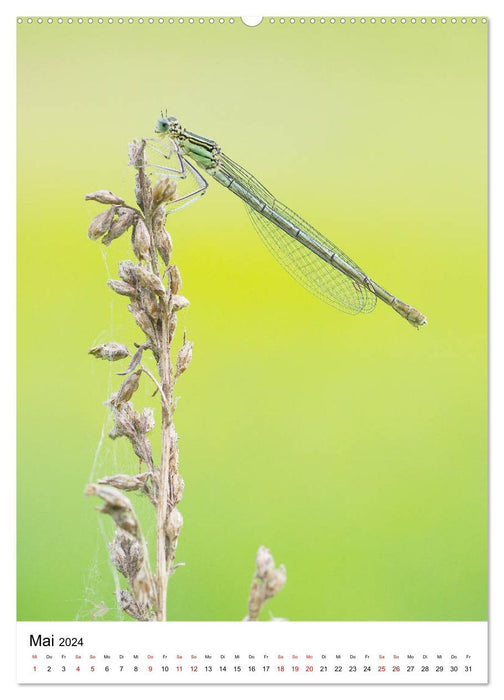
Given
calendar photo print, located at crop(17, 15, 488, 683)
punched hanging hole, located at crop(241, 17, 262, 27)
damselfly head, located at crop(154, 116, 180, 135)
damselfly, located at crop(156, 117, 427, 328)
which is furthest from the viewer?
damselfly, located at crop(156, 117, 427, 328)

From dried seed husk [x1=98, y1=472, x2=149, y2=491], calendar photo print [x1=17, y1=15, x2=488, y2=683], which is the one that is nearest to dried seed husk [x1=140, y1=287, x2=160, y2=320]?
dried seed husk [x1=98, y1=472, x2=149, y2=491]

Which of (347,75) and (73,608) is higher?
(347,75)

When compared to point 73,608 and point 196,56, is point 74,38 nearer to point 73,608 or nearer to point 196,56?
point 196,56

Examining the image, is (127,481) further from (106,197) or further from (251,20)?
(251,20)

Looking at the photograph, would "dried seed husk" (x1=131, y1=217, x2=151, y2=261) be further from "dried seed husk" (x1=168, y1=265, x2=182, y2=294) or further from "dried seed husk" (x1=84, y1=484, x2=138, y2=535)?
"dried seed husk" (x1=84, y1=484, x2=138, y2=535)

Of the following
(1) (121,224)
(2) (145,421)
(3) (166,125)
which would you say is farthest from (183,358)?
(3) (166,125)

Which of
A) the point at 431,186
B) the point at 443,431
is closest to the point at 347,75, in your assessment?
the point at 431,186
